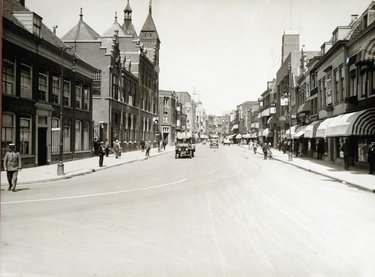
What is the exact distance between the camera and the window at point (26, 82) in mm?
23136

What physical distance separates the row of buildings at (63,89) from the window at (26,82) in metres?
0.06

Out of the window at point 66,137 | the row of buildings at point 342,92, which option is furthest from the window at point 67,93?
the row of buildings at point 342,92

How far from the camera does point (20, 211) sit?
33.2 feet

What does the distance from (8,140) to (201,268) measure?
62.1 ft

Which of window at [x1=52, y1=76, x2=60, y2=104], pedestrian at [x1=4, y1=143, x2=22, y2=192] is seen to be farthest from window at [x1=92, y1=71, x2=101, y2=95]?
pedestrian at [x1=4, y1=143, x2=22, y2=192]

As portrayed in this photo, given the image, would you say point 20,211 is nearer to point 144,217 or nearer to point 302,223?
point 144,217

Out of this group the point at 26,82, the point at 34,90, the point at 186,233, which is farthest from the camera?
the point at 34,90

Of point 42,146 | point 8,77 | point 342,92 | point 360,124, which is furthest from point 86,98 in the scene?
point 360,124

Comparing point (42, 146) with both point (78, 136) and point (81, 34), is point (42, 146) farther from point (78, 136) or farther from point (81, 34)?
point (81, 34)

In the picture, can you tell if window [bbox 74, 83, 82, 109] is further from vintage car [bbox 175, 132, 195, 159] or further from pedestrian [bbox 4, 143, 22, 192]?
pedestrian [bbox 4, 143, 22, 192]

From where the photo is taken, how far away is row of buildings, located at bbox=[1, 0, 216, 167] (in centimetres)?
2188

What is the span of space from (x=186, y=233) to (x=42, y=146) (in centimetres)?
2164

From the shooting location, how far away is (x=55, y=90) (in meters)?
28.4

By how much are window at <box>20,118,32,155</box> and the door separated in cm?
225
